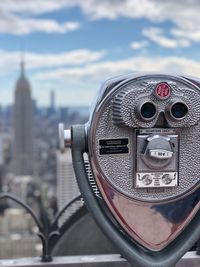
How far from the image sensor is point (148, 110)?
162 cm

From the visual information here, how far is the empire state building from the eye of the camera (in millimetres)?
40406

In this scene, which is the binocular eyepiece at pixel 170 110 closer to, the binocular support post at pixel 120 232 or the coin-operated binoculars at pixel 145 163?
the coin-operated binoculars at pixel 145 163

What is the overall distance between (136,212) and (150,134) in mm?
227

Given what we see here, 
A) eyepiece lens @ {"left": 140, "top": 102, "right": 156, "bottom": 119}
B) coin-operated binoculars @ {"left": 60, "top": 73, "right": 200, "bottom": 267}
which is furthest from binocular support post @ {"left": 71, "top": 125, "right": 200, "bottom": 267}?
eyepiece lens @ {"left": 140, "top": 102, "right": 156, "bottom": 119}

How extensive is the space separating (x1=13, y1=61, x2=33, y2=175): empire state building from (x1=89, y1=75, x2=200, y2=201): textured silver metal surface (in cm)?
3791

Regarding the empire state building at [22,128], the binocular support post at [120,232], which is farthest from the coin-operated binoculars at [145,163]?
the empire state building at [22,128]

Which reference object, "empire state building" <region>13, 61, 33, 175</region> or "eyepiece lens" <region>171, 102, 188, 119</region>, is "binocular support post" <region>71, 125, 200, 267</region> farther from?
"empire state building" <region>13, 61, 33, 175</region>

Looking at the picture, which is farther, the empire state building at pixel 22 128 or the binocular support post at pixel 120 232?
the empire state building at pixel 22 128

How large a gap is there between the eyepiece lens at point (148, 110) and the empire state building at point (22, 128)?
124 ft

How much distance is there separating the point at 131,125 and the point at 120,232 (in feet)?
1.02

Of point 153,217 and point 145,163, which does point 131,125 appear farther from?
point 153,217

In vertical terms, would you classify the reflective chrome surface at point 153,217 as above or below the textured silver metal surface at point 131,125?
below

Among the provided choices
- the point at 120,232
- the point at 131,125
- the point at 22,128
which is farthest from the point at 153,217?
the point at 22,128

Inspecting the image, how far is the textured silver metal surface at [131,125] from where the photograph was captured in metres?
1.60
